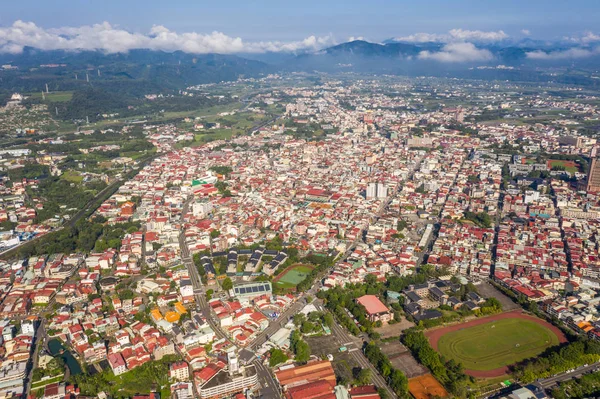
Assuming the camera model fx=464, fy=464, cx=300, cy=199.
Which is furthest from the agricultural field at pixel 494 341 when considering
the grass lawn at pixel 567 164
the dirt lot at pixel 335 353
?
the grass lawn at pixel 567 164

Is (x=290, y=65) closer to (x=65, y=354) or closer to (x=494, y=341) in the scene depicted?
(x=494, y=341)

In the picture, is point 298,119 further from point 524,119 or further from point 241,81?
point 241,81

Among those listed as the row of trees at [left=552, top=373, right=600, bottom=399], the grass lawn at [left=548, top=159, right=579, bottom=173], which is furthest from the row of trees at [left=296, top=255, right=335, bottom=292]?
the grass lawn at [left=548, top=159, right=579, bottom=173]

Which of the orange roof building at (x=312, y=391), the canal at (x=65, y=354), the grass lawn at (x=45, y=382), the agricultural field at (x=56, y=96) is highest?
the agricultural field at (x=56, y=96)

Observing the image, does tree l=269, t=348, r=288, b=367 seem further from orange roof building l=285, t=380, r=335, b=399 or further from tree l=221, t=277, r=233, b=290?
tree l=221, t=277, r=233, b=290

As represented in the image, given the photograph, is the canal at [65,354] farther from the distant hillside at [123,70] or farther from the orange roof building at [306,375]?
the distant hillside at [123,70]
